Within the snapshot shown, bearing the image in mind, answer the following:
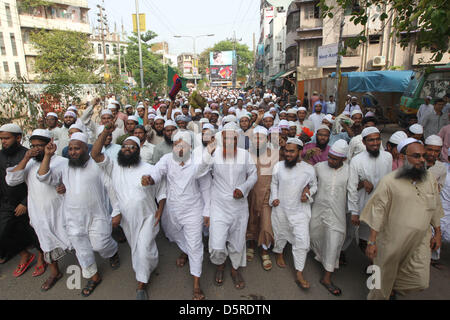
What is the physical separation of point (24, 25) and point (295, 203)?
121 feet

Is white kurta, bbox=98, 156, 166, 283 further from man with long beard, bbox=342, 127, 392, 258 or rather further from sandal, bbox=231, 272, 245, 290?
man with long beard, bbox=342, 127, 392, 258

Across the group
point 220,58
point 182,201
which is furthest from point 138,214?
point 220,58

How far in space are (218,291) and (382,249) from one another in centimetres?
172

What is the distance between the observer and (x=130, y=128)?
525cm

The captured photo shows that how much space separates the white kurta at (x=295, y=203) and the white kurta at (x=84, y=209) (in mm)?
1875

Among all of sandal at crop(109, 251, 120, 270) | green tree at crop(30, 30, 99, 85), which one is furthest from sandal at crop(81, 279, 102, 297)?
green tree at crop(30, 30, 99, 85)

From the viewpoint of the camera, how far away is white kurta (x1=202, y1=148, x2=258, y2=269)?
3240 mm

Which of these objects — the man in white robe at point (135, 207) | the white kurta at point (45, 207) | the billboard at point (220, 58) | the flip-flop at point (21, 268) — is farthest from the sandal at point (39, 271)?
the billboard at point (220, 58)

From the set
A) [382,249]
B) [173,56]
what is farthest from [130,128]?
[173,56]

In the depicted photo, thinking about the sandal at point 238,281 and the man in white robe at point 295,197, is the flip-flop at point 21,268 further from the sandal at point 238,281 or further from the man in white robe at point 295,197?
the man in white robe at point 295,197

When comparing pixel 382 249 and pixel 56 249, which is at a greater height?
pixel 382 249

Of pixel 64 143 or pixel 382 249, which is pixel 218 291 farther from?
pixel 64 143

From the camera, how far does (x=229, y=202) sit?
326cm

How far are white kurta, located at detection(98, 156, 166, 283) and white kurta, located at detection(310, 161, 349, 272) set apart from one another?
1896 mm
